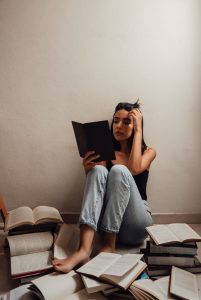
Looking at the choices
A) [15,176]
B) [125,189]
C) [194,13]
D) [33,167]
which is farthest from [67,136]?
[194,13]

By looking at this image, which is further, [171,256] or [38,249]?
[38,249]

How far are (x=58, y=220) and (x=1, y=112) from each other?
771mm

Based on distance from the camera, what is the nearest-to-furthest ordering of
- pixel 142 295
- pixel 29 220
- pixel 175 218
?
pixel 142 295
pixel 29 220
pixel 175 218

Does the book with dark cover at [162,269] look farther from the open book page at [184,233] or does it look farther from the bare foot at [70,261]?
the bare foot at [70,261]

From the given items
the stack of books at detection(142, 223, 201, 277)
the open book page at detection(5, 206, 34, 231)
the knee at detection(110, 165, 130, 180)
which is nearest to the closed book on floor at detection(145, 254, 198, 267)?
the stack of books at detection(142, 223, 201, 277)

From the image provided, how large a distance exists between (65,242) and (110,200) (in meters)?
0.30

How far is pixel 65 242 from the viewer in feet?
4.71

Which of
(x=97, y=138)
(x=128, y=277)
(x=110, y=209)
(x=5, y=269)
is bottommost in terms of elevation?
(x=5, y=269)

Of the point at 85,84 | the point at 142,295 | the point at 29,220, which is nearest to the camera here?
the point at 142,295

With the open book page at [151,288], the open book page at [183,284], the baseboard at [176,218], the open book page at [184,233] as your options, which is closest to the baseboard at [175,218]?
the baseboard at [176,218]

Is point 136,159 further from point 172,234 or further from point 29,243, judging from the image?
point 29,243

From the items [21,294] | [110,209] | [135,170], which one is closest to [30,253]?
[21,294]

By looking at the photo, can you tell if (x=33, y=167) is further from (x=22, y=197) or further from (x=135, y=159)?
(x=135, y=159)

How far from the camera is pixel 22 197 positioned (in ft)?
6.40
